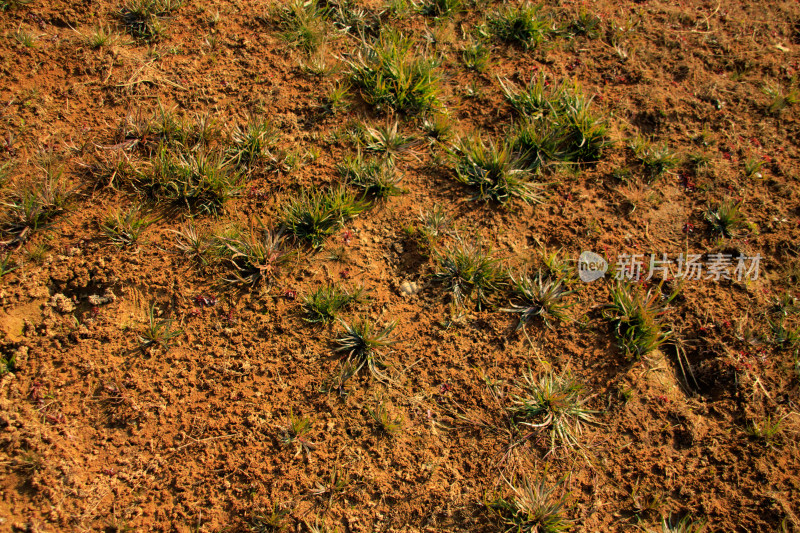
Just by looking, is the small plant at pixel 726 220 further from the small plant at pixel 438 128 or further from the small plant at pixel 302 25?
the small plant at pixel 302 25

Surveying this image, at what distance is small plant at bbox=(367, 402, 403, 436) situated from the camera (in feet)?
8.14

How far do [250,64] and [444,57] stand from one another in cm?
136

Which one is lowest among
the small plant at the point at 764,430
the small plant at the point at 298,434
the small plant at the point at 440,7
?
the small plant at the point at 764,430

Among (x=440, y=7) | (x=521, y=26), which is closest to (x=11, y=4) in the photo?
(x=440, y=7)

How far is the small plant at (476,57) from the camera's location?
3623mm

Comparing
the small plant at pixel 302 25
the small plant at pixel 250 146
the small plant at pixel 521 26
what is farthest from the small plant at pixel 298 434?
the small plant at pixel 521 26

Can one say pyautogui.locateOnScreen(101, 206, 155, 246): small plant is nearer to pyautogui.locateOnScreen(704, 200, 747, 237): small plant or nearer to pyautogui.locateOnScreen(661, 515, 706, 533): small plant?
pyautogui.locateOnScreen(661, 515, 706, 533): small plant

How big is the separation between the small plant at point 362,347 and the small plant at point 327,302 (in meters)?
0.11

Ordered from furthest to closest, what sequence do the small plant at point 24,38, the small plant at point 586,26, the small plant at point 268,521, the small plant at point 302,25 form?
the small plant at point 586,26 → the small plant at point 302,25 → the small plant at point 24,38 → the small plant at point 268,521

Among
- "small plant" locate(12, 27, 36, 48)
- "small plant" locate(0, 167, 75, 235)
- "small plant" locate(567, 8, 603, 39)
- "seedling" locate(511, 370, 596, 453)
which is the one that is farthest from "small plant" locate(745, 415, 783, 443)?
"small plant" locate(12, 27, 36, 48)

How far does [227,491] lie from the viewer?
2.33m

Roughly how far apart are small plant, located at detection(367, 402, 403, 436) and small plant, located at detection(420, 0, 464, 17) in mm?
2933

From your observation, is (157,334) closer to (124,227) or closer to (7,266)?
(124,227)

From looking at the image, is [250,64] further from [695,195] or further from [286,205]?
[695,195]
